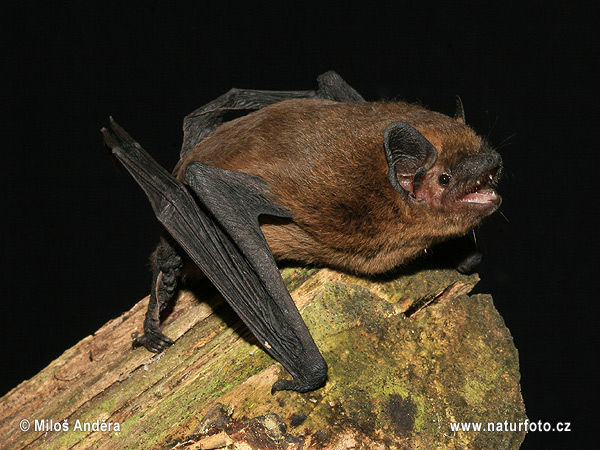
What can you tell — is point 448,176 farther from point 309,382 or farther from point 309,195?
point 309,382

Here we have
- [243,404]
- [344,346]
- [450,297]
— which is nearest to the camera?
[243,404]

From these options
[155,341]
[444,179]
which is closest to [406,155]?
[444,179]

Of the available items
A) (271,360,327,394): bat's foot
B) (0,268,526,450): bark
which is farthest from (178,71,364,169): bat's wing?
(271,360,327,394): bat's foot

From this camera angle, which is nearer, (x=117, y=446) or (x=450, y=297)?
(x=117, y=446)

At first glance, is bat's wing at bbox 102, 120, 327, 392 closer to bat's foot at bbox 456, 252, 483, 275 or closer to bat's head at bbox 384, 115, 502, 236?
bat's head at bbox 384, 115, 502, 236

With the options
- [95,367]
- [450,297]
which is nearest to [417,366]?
[450,297]

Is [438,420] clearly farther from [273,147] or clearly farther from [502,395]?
[273,147]

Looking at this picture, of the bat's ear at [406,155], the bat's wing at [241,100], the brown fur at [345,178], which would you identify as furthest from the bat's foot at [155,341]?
the bat's ear at [406,155]

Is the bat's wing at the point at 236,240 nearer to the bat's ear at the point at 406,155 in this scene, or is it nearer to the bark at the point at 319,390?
the bark at the point at 319,390
